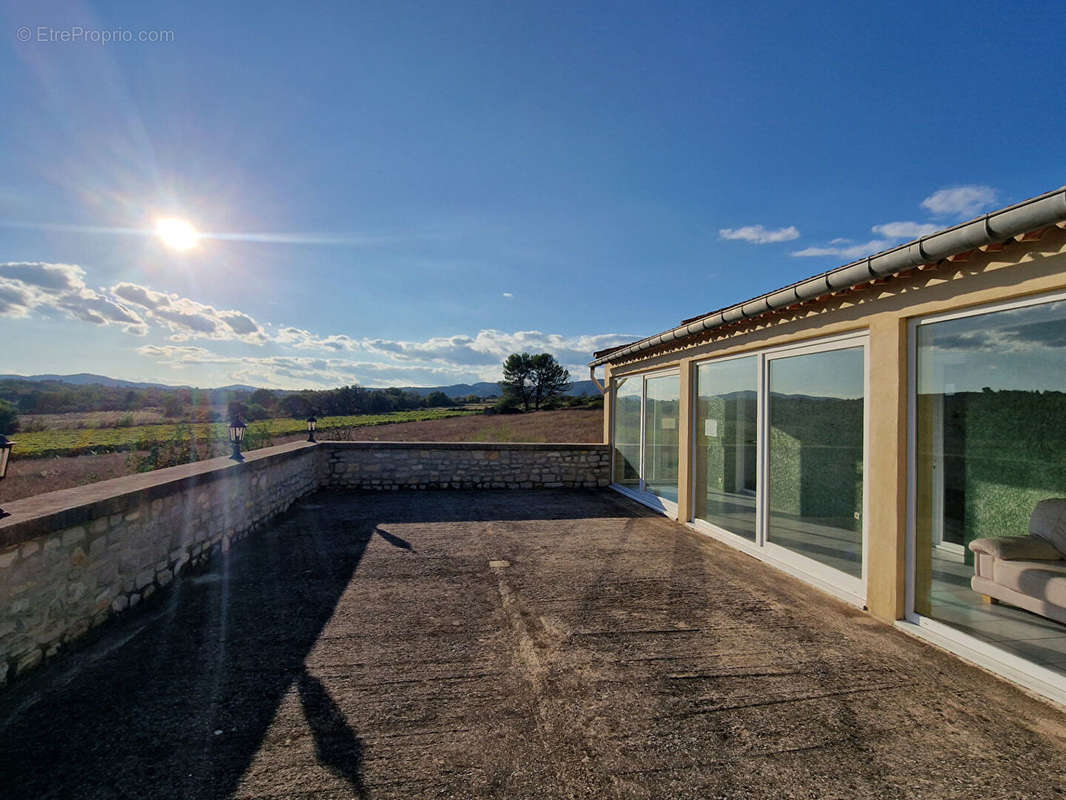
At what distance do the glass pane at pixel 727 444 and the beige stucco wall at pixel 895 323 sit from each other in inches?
50.9

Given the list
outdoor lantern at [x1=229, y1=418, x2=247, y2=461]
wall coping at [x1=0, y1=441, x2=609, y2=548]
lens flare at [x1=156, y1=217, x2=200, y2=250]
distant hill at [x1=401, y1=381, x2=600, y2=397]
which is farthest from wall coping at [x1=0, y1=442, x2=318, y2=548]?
distant hill at [x1=401, y1=381, x2=600, y2=397]

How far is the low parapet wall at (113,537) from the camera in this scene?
2793 mm

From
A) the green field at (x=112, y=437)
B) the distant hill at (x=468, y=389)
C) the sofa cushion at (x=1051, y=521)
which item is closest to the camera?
the sofa cushion at (x=1051, y=521)

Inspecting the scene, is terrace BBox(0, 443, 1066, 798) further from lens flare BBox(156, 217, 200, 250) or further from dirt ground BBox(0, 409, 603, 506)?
→ lens flare BBox(156, 217, 200, 250)

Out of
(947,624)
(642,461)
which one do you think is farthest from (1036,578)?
(642,461)

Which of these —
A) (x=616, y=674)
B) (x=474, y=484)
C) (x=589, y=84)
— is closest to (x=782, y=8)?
(x=589, y=84)

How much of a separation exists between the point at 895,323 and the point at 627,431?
21.0 feet

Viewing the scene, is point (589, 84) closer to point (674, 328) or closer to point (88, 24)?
point (674, 328)

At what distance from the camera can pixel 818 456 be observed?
4816 mm

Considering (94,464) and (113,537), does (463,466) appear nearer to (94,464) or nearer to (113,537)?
(113,537)

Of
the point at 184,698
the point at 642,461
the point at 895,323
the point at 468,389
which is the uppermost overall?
the point at 468,389

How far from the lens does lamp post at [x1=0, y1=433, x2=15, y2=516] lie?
2.86 metres

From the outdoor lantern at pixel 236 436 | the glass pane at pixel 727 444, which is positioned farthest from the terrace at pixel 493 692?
the outdoor lantern at pixel 236 436

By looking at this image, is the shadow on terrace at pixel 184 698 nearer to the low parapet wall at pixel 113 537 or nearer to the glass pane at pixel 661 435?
the low parapet wall at pixel 113 537
